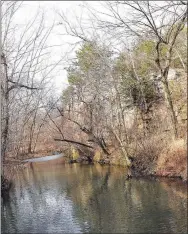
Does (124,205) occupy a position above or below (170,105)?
below

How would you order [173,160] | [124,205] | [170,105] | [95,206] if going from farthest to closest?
[170,105] → [173,160] → [95,206] → [124,205]

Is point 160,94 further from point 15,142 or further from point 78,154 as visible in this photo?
point 15,142

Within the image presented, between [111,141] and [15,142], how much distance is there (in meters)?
10.1

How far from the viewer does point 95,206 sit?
369 inches

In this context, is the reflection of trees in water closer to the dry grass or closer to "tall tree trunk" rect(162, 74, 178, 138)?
the dry grass

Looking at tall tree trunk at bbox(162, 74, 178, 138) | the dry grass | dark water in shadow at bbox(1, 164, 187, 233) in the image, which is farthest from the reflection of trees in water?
tall tree trunk at bbox(162, 74, 178, 138)

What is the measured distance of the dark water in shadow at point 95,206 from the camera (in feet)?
24.0

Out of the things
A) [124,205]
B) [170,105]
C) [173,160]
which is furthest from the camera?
[170,105]

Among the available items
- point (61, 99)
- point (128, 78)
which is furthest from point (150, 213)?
point (61, 99)

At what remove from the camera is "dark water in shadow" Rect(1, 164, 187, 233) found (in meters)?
7.32

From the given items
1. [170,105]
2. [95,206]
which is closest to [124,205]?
[95,206]

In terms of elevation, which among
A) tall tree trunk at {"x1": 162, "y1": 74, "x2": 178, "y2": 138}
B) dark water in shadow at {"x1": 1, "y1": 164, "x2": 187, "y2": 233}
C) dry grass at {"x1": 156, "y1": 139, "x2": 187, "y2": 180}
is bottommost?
dark water in shadow at {"x1": 1, "y1": 164, "x2": 187, "y2": 233}

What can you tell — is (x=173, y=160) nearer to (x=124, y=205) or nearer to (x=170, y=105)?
(x=170, y=105)

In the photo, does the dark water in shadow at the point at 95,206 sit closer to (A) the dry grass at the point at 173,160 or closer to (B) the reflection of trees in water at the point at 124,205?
(B) the reflection of trees in water at the point at 124,205
